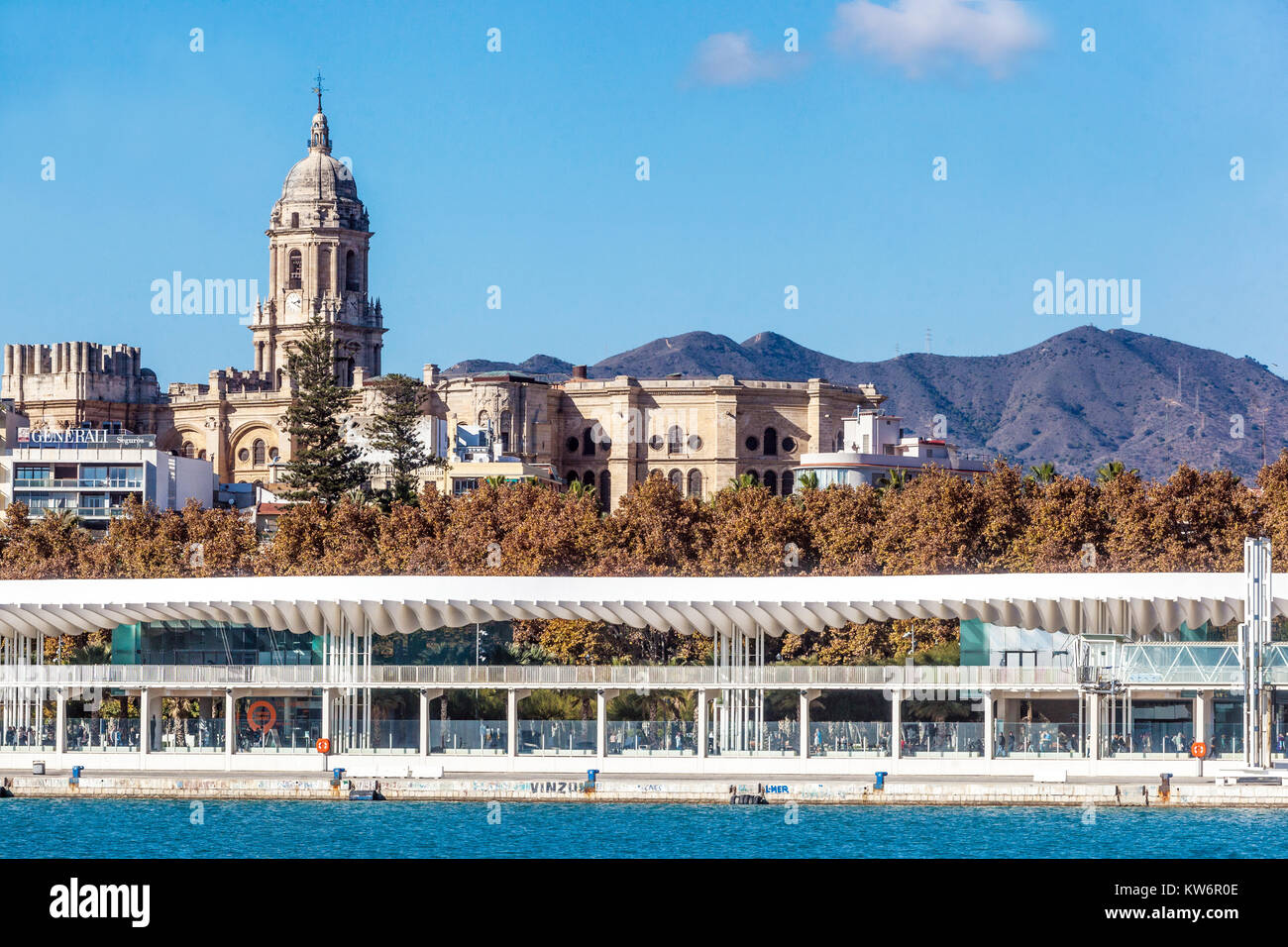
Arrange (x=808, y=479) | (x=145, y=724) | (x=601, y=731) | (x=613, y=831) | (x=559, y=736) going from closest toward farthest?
(x=613, y=831) → (x=601, y=731) → (x=559, y=736) → (x=145, y=724) → (x=808, y=479)

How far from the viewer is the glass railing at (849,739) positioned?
55.2 meters

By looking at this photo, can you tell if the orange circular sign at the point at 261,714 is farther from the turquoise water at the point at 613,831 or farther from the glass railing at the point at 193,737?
the turquoise water at the point at 613,831

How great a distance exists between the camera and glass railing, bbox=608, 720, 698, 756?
55953mm

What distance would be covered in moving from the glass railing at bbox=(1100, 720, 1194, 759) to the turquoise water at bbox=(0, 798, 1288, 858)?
227 inches

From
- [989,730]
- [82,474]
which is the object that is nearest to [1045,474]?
[989,730]

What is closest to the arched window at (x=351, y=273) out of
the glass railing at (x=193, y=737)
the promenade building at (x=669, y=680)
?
the promenade building at (x=669, y=680)

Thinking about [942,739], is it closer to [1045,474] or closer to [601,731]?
[601,731]

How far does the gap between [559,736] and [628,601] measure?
4.04 metres

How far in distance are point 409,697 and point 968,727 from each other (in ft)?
49.9

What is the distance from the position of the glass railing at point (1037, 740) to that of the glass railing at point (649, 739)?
7.95 metres

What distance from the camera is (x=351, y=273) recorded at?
588 ft

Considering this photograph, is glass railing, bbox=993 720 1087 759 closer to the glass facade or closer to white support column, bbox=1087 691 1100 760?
white support column, bbox=1087 691 1100 760

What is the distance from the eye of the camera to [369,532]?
95.8 m

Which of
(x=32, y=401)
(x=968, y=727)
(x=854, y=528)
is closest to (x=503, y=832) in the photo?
(x=968, y=727)
